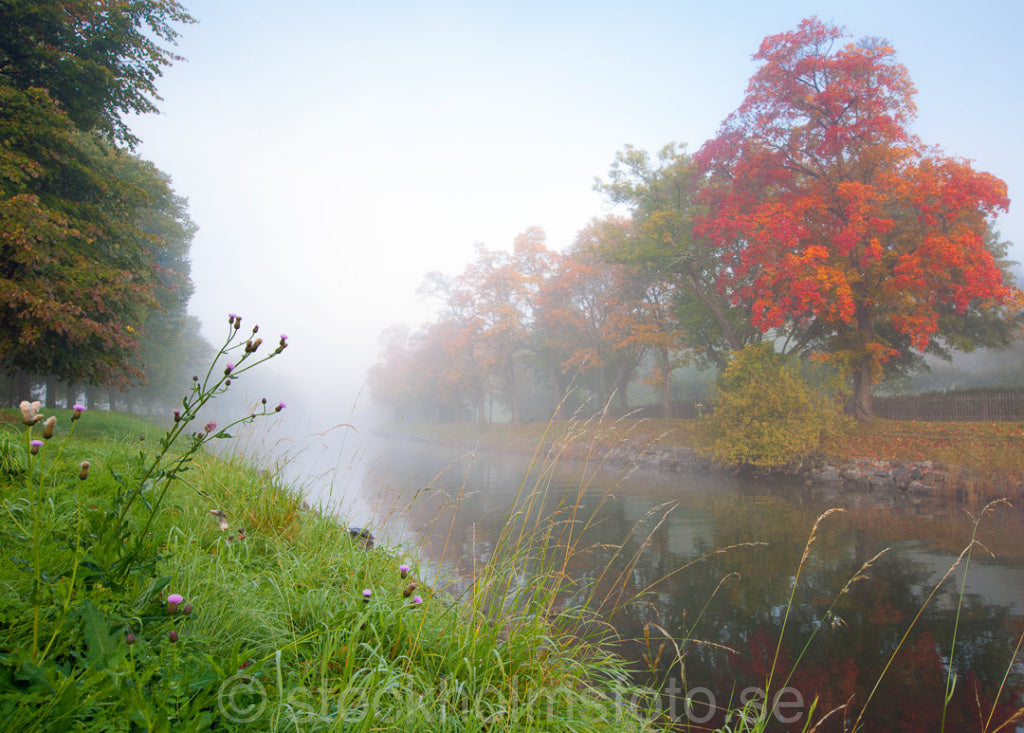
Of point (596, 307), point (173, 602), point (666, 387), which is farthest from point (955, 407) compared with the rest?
point (173, 602)

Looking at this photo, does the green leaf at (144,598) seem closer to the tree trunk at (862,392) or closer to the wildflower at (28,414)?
the wildflower at (28,414)

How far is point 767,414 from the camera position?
14523mm

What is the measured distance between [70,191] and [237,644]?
39.1 feet

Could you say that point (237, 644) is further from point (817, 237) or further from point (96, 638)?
point (817, 237)

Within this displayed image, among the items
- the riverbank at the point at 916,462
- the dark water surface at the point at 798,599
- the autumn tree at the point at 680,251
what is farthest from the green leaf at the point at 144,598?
the autumn tree at the point at 680,251

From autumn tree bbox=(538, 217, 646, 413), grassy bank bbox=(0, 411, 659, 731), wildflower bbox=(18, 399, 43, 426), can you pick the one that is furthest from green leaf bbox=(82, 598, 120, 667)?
autumn tree bbox=(538, 217, 646, 413)

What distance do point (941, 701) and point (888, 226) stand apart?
44.6ft

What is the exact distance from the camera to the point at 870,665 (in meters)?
4.27

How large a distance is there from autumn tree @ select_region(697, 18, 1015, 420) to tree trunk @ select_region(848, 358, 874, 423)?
4 centimetres

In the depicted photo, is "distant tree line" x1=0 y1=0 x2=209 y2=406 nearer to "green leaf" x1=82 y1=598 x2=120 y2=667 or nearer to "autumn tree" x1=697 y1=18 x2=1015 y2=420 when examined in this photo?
"green leaf" x1=82 y1=598 x2=120 y2=667

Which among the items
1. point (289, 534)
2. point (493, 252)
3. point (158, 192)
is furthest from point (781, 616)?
point (493, 252)

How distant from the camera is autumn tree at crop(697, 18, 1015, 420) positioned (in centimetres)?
1345

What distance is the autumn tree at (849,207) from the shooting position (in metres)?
13.4

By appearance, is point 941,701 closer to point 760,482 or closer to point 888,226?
point 760,482
